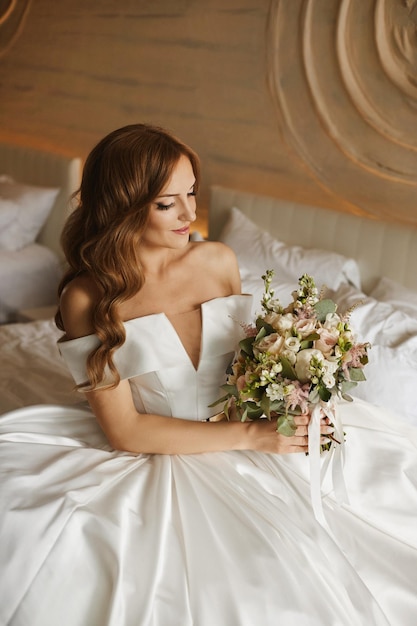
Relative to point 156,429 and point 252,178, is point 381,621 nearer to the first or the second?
point 156,429

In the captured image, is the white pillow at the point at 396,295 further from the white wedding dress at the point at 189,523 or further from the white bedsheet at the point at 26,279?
the white bedsheet at the point at 26,279

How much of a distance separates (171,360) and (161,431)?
0.68 ft

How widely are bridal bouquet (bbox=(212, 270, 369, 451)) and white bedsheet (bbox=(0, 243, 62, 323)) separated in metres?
3.23

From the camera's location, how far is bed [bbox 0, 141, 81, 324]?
475 centimetres

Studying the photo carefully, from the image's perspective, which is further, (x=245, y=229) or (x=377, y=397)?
(x=245, y=229)

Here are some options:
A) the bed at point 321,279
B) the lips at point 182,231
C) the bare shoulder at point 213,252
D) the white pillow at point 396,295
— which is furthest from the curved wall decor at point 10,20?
the lips at point 182,231

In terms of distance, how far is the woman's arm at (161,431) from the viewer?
1901mm

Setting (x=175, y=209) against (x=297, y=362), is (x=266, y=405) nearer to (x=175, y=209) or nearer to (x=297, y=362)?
(x=297, y=362)

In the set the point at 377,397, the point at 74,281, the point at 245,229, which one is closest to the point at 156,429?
the point at 74,281

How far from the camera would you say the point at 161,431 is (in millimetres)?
1958

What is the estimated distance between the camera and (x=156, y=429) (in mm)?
1960

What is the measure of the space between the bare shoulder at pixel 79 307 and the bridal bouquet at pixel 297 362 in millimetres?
460

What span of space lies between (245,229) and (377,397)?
151cm

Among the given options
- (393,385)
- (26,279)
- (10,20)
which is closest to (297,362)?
(393,385)
